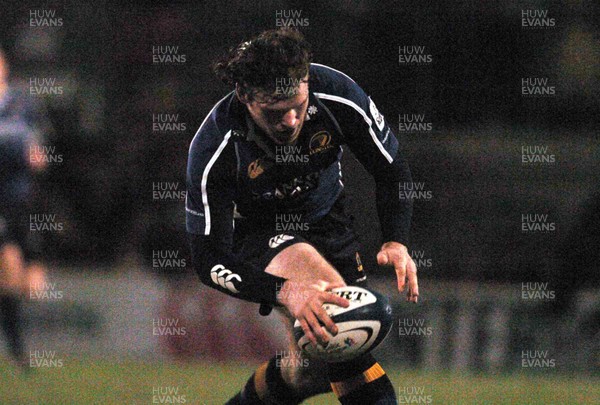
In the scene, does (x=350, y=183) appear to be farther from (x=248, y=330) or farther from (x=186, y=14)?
(x=186, y=14)

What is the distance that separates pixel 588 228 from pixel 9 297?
16.4 ft

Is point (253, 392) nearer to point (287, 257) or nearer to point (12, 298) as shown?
point (287, 257)

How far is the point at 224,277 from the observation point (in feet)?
15.5

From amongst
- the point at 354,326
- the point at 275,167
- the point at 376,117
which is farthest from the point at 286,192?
the point at 354,326

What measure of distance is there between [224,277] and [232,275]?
0.14ft

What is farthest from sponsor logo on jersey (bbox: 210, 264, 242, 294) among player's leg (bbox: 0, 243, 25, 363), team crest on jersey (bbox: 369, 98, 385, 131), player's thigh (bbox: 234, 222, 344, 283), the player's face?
player's leg (bbox: 0, 243, 25, 363)

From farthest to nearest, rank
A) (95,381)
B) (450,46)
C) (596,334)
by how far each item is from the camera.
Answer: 1. (450,46)
2. (596,334)
3. (95,381)

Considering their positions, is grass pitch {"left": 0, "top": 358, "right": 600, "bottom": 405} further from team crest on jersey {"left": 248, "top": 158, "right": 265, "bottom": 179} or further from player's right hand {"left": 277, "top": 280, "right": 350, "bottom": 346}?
player's right hand {"left": 277, "top": 280, "right": 350, "bottom": 346}

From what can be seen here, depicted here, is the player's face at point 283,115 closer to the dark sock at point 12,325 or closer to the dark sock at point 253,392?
the dark sock at point 253,392

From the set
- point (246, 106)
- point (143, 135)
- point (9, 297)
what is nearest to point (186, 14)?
point (143, 135)

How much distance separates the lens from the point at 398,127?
32.4 feet

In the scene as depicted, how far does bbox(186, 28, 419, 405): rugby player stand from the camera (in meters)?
4.65

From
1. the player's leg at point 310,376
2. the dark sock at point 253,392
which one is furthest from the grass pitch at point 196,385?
the player's leg at point 310,376

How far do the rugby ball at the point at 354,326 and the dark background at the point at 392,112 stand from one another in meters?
4.79
